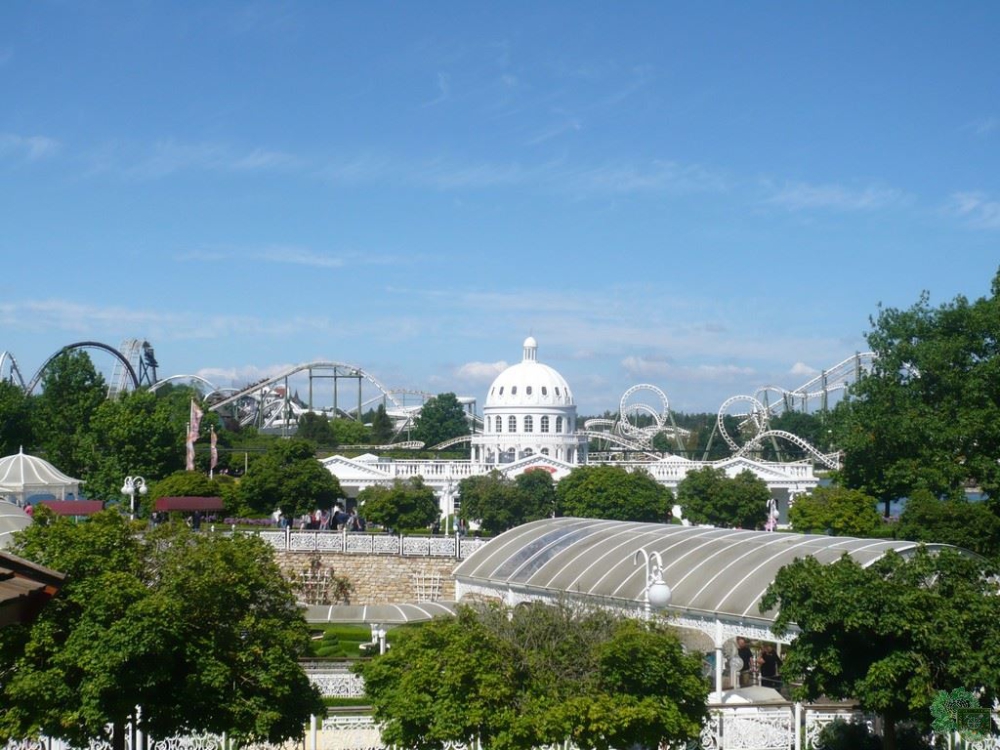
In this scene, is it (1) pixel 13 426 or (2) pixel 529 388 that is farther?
(2) pixel 529 388

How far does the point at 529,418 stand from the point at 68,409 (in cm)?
3924

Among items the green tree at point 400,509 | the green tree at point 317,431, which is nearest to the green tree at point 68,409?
the green tree at point 400,509

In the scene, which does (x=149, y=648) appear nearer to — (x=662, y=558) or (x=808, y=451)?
(x=662, y=558)

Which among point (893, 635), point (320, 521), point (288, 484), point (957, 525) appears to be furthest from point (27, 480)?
point (893, 635)

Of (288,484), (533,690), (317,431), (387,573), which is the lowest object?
(533,690)

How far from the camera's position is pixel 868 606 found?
18.0m

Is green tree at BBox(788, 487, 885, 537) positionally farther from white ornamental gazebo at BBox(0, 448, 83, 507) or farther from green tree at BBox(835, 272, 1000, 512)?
white ornamental gazebo at BBox(0, 448, 83, 507)

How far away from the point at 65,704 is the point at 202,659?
5.84 ft

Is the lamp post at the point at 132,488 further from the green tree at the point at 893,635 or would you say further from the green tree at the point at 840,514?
the green tree at the point at 840,514

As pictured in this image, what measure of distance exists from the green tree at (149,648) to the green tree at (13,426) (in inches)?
2522

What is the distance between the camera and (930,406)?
47.5 m

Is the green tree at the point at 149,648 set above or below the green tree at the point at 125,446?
below

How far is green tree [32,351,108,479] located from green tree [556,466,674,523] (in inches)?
1173

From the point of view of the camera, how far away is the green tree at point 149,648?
1563 centimetres
